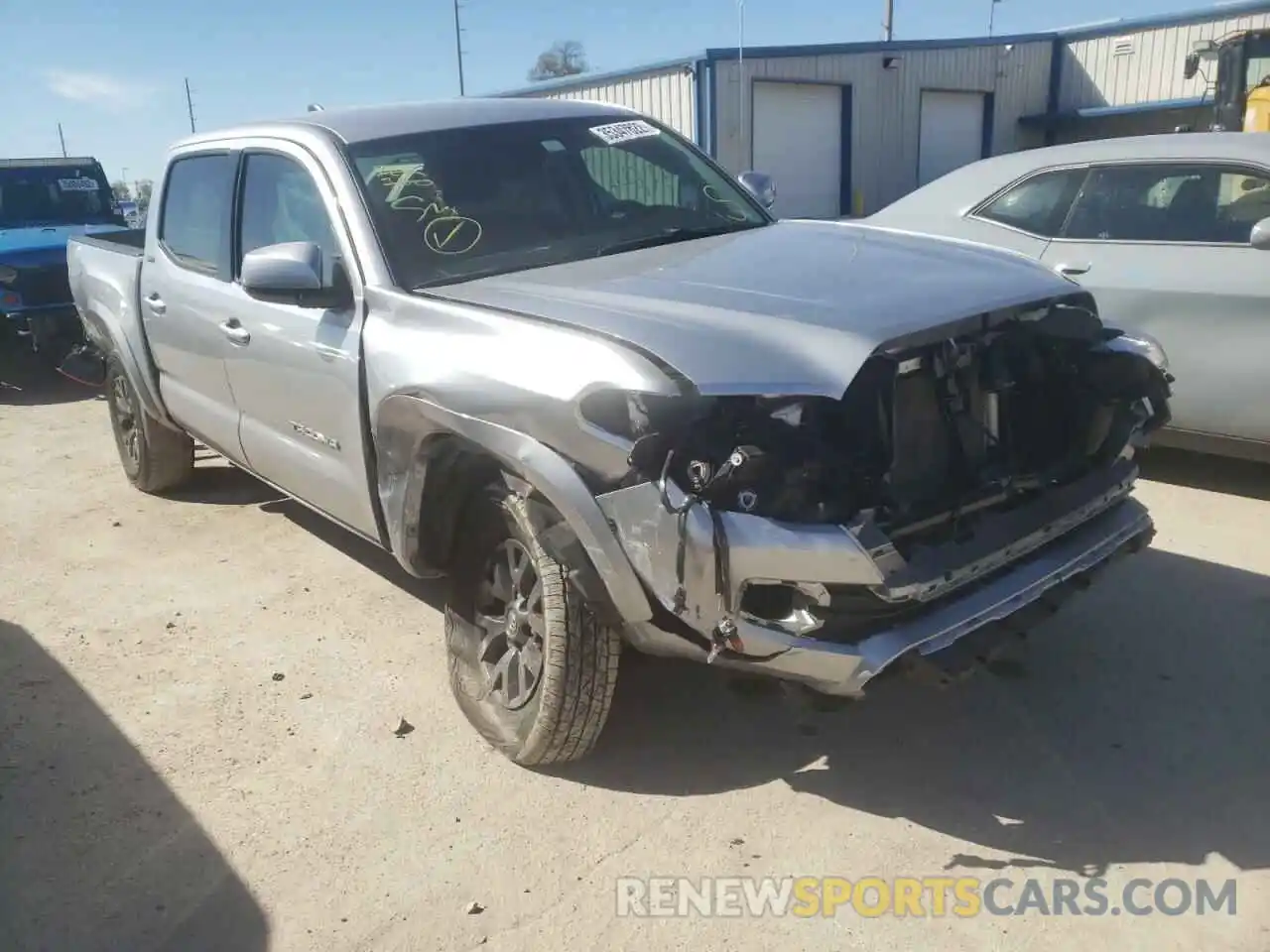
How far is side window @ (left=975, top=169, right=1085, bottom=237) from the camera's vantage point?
565 centimetres

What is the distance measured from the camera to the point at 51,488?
22.0 ft

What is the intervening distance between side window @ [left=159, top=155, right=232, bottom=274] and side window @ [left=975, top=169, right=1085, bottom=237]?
4019 millimetres

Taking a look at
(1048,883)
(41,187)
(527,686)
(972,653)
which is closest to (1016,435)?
(972,653)

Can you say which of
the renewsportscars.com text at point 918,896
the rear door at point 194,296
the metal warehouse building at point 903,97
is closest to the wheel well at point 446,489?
the renewsportscars.com text at point 918,896

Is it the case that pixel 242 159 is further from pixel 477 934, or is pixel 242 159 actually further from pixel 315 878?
pixel 477 934

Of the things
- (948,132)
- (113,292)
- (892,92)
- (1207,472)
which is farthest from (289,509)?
(948,132)

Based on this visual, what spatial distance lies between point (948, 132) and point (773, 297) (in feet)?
69.4

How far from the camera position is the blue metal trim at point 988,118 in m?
22.6

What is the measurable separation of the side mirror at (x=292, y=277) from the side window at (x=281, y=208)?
6cm

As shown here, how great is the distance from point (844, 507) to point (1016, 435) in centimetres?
92

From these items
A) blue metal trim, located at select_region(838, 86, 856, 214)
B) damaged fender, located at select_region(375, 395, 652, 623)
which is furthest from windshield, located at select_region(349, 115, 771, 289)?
blue metal trim, located at select_region(838, 86, 856, 214)

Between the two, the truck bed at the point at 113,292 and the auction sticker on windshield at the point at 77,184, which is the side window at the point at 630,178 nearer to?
the truck bed at the point at 113,292

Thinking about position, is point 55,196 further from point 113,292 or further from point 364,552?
point 364,552

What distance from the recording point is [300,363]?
3773 millimetres
